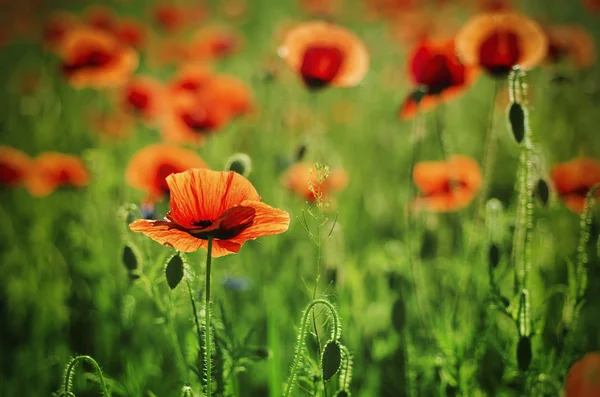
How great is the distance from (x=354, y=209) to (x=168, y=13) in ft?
9.86

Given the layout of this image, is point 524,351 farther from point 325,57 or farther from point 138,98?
point 138,98

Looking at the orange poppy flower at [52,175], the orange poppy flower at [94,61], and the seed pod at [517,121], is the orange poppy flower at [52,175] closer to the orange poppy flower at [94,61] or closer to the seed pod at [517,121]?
the orange poppy flower at [94,61]

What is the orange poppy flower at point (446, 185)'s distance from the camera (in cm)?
235

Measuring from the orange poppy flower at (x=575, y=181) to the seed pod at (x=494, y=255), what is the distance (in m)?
0.85

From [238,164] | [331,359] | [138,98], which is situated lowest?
[331,359]

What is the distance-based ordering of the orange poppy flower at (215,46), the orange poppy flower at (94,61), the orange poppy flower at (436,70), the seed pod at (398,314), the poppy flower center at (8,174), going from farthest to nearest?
1. the orange poppy flower at (215,46)
2. the orange poppy flower at (94,61)
3. the poppy flower center at (8,174)
4. the orange poppy flower at (436,70)
5. the seed pod at (398,314)

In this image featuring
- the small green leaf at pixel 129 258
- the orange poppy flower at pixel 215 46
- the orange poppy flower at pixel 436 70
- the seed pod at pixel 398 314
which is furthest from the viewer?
the orange poppy flower at pixel 215 46

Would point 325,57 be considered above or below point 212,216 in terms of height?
above

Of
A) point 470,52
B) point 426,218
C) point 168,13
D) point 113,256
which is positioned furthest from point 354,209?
→ point 168,13

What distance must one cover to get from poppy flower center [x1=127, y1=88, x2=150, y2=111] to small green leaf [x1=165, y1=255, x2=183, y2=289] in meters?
2.16

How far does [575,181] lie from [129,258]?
5.84 feet

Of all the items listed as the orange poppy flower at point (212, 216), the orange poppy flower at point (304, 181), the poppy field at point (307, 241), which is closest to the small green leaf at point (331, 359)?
the poppy field at point (307, 241)

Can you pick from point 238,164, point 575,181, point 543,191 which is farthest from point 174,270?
point 575,181

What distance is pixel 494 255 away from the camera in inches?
61.7
